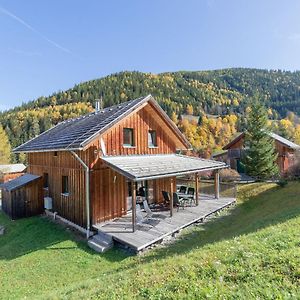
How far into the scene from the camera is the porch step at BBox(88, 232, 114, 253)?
10052 mm

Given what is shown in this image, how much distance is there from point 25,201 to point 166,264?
Answer: 1269 centimetres

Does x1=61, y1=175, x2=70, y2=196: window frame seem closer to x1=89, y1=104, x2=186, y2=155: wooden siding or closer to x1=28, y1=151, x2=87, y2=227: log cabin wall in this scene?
x1=28, y1=151, x2=87, y2=227: log cabin wall

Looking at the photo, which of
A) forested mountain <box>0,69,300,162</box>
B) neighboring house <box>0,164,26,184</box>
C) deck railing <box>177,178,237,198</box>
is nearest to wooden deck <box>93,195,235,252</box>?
deck railing <box>177,178,237,198</box>

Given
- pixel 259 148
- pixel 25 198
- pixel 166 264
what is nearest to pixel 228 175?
pixel 259 148

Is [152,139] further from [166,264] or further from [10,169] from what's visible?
[10,169]

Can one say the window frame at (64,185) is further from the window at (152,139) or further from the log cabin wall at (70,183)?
the window at (152,139)

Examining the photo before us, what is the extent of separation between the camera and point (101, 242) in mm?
10484

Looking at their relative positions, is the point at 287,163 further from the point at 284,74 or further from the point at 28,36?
the point at 284,74

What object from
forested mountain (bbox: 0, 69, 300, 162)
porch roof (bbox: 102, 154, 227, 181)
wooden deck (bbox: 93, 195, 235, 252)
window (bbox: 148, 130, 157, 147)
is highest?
forested mountain (bbox: 0, 69, 300, 162)

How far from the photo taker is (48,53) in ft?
88.0

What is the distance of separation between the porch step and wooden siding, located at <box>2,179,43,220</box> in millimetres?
6949

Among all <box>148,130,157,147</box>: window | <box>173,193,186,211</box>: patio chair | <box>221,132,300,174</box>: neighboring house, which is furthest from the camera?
<box>221,132,300,174</box>: neighboring house

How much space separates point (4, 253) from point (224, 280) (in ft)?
32.7

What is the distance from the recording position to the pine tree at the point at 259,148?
22422 mm
